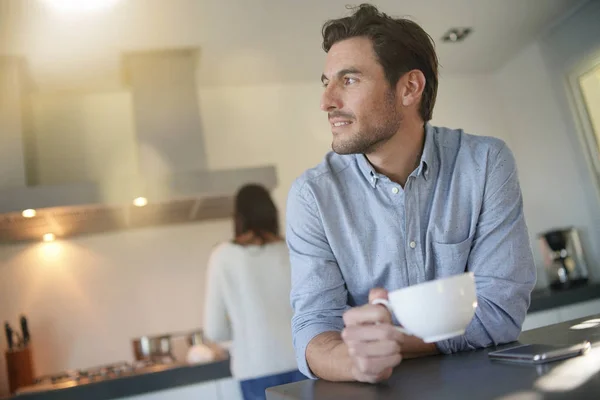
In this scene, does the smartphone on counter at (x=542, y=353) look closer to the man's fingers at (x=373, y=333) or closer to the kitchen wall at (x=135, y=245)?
the man's fingers at (x=373, y=333)

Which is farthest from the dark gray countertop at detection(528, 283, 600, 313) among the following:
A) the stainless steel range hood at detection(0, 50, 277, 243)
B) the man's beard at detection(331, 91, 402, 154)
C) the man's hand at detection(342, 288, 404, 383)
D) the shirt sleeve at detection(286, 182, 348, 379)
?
the man's hand at detection(342, 288, 404, 383)

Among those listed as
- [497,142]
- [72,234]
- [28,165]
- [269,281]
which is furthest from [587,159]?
[28,165]

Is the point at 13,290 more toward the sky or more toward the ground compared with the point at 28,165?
more toward the ground

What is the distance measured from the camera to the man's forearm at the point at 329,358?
0.82 meters

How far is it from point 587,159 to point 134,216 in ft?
7.63

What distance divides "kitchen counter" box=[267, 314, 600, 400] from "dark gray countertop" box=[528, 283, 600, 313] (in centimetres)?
185

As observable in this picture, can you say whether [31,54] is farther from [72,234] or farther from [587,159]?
[587,159]

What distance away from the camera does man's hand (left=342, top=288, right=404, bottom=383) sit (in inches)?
27.6

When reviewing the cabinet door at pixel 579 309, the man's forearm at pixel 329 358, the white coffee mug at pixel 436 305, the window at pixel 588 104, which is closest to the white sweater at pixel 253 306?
the man's forearm at pixel 329 358

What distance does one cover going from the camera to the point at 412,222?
113cm

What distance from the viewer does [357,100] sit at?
1286 millimetres

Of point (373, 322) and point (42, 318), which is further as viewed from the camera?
point (42, 318)

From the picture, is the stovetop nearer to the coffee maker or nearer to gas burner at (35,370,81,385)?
gas burner at (35,370,81,385)

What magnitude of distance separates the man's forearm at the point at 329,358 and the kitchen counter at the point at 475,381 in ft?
0.06
